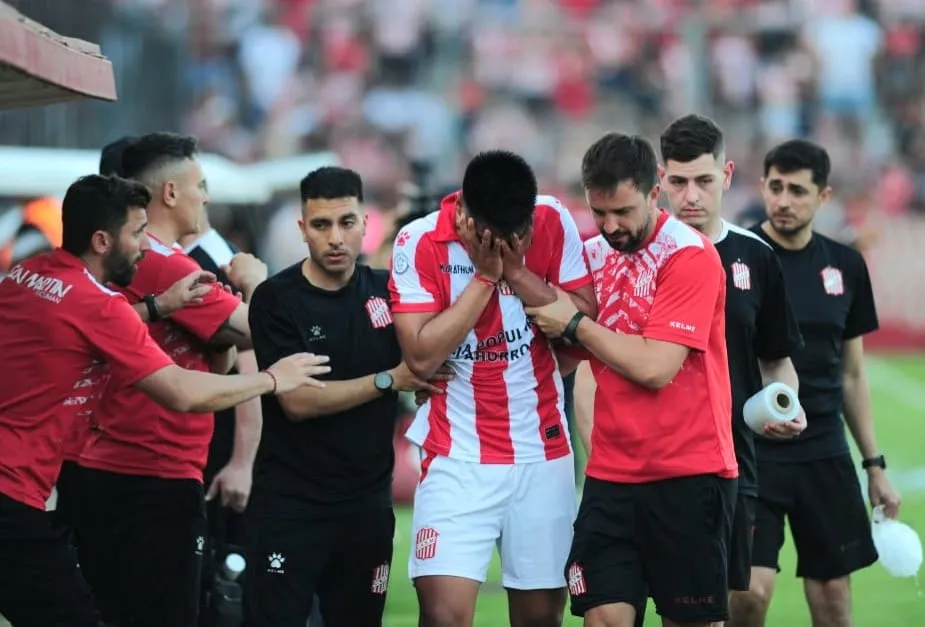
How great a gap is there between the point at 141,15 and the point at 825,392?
12505 millimetres

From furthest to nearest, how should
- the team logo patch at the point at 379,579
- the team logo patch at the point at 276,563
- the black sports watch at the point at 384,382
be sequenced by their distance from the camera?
the team logo patch at the point at 379,579 → the team logo patch at the point at 276,563 → the black sports watch at the point at 384,382

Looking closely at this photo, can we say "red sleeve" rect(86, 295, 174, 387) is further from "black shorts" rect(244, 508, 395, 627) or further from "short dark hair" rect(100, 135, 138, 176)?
"short dark hair" rect(100, 135, 138, 176)

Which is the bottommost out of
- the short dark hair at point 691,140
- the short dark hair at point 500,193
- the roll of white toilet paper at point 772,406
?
the roll of white toilet paper at point 772,406

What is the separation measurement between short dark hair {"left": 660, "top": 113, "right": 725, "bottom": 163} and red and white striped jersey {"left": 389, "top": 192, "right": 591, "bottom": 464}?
0.77m

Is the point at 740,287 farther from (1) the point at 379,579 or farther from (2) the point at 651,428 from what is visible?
(1) the point at 379,579

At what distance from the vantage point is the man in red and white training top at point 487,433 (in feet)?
21.0

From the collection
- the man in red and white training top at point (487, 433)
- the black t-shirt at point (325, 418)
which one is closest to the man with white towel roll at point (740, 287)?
the man in red and white training top at point (487, 433)

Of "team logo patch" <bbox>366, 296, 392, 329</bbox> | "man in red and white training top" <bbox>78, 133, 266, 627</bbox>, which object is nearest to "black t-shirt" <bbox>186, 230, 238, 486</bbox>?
"man in red and white training top" <bbox>78, 133, 266, 627</bbox>

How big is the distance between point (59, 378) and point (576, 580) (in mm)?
2104

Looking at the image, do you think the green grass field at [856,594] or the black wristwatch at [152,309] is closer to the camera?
the black wristwatch at [152,309]

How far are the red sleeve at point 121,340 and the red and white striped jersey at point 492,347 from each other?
977mm

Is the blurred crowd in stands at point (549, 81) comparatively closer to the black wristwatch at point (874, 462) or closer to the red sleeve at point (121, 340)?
the black wristwatch at point (874, 462)

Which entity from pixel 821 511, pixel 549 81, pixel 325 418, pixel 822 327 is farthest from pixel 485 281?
pixel 549 81

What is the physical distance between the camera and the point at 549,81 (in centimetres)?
2252
